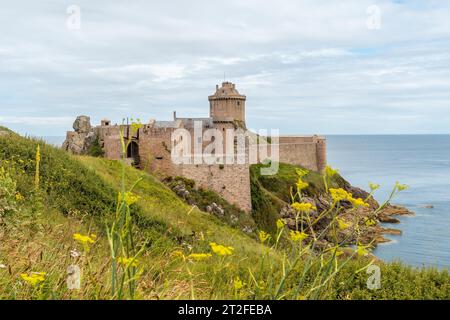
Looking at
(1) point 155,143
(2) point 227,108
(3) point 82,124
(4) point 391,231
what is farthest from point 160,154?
(2) point 227,108

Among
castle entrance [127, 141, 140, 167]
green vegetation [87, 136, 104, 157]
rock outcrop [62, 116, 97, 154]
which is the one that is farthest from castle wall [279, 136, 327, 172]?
green vegetation [87, 136, 104, 157]

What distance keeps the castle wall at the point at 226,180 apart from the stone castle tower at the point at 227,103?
25741mm

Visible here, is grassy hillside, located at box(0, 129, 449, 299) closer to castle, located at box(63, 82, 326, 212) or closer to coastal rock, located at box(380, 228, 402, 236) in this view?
castle, located at box(63, 82, 326, 212)

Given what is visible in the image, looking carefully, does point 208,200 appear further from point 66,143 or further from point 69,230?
point 69,230

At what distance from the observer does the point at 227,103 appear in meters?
55.4

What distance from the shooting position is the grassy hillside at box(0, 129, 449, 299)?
4.28m

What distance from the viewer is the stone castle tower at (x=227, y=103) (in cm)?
5519

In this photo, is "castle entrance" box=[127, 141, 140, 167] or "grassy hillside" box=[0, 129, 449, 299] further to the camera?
"castle entrance" box=[127, 141, 140, 167]

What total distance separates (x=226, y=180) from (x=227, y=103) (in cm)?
2784

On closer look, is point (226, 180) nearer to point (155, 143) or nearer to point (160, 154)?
point (160, 154)

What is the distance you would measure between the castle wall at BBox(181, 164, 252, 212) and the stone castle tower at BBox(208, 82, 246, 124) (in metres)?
25.7
